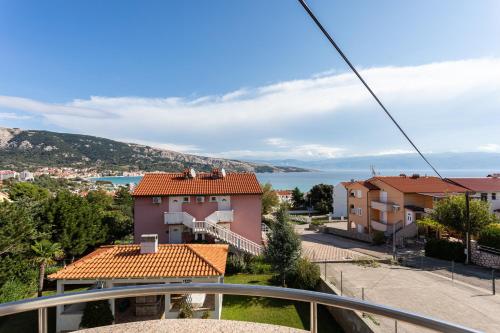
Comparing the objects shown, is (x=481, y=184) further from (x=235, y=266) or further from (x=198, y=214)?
(x=198, y=214)

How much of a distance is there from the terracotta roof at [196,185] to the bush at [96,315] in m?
15.2

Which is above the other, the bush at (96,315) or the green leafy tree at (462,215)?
the green leafy tree at (462,215)

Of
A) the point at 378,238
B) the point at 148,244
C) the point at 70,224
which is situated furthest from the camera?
the point at 378,238

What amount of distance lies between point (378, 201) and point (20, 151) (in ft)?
702

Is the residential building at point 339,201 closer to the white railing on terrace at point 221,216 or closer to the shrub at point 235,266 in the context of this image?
the white railing on terrace at point 221,216

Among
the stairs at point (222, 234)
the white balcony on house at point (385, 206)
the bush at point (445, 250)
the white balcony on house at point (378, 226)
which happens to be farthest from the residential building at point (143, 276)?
the white balcony on house at point (385, 206)

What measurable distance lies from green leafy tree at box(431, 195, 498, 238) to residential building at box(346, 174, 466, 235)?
6.65m

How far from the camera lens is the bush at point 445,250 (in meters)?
24.4

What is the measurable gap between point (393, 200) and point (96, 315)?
3298cm

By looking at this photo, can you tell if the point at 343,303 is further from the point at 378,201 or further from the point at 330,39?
the point at 378,201

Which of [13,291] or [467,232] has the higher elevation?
[467,232]

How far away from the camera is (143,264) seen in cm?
1562

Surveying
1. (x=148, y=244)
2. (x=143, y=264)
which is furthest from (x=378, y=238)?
(x=143, y=264)

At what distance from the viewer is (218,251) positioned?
63.5ft
